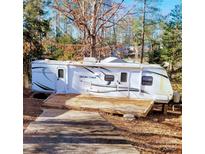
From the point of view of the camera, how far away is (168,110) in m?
3.08

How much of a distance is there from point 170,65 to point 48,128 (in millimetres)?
975

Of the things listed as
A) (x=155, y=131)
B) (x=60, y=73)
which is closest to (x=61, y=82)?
(x=60, y=73)

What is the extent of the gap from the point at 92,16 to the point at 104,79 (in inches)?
18.4

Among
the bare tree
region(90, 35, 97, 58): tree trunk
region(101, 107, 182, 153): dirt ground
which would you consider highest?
the bare tree

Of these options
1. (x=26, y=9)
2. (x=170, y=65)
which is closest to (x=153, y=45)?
(x=170, y=65)

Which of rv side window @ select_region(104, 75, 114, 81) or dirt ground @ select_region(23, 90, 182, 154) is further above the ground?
rv side window @ select_region(104, 75, 114, 81)

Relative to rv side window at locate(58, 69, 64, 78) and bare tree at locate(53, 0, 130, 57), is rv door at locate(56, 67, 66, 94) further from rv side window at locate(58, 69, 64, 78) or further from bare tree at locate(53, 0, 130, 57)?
bare tree at locate(53, 0, 130, 57)

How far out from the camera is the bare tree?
307 cm

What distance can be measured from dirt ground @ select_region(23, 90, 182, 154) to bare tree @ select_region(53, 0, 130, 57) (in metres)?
0.59

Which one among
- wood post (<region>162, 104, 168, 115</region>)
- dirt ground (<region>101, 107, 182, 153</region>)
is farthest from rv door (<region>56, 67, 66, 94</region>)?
wood post (<region>162, 104, 168, 115</region>)

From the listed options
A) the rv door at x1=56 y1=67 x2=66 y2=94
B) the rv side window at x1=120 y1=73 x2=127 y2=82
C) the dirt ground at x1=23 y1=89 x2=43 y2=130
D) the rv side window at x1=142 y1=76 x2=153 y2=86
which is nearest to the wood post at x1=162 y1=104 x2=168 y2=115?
the rv side window at x1=142 y1=76 x2=153 y2=86

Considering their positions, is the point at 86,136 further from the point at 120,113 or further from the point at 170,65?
the point at 170,65

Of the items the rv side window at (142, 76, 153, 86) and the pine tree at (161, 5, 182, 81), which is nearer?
the pine tree at (161, 5, 182, 81)

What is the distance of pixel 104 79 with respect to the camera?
3178 mm
